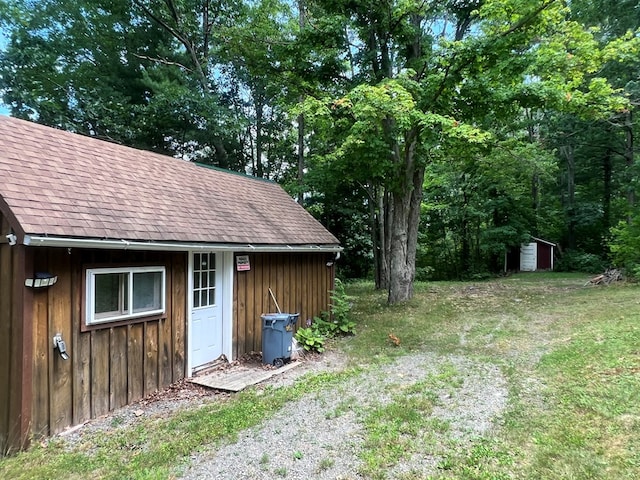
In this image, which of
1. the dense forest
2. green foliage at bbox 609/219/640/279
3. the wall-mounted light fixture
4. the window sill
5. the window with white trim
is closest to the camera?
the wall-mounted light fixture

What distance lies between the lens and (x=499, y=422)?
13.6ft

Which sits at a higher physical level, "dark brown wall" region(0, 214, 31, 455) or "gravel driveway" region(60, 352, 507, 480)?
"dark brown wall" region(0, 214, 31, 455)

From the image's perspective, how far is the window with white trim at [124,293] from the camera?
4852 mm

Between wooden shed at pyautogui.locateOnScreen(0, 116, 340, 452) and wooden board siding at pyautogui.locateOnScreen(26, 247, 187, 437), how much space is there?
0.01 metres

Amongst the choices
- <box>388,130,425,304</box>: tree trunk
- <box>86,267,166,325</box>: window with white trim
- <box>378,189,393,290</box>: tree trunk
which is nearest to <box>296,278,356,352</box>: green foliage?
<box>388,130,425,304</box>: tree trunk

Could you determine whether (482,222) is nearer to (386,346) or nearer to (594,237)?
(594,237)

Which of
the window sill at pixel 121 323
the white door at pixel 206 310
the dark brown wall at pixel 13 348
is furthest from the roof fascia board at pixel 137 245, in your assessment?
the window sill at pixel 121 323

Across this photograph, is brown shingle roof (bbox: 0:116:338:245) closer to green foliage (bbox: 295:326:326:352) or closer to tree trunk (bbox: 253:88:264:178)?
green foliage (bbox: 295:326:326:352)

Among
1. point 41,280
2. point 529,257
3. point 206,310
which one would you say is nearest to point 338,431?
point 206,310

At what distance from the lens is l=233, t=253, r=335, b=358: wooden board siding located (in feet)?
24.1

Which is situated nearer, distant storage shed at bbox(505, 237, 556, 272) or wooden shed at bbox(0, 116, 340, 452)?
wooden shed at bbox(0, 116, 340, 452)

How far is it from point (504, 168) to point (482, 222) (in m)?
7.69

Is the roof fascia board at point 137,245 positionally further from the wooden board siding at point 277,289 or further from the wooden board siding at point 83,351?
the wooden board siding at point 277,289

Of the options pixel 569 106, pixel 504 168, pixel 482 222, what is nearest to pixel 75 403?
pixel 569 106
